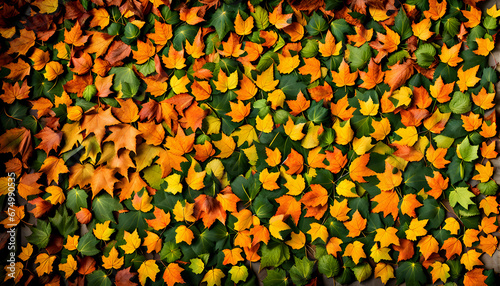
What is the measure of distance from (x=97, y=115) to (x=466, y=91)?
1.31 metres

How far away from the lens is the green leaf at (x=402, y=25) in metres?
0.95

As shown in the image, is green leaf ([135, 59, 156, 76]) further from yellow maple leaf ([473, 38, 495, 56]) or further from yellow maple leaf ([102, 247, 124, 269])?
yellow maple leaf ([473, 38, 495, 56])

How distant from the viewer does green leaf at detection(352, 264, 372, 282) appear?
98 cm

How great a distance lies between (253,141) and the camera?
0.99 metres

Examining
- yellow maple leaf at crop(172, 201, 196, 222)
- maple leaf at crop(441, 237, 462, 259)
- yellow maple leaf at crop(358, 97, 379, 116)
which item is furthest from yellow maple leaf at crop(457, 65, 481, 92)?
yellow maple leaf at crop(172, 201, 196, 222)

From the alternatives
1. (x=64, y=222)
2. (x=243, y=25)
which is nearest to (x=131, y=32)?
(x=243, y=25)

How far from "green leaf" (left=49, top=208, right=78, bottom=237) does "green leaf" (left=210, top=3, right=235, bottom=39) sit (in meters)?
0.89

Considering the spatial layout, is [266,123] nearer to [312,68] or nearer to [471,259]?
[312,68]

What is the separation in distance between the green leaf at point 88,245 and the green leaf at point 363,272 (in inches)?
37.8

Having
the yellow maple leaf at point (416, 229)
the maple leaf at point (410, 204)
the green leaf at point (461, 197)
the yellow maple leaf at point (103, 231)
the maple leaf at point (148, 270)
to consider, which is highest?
the green leaf at point (461, 197)

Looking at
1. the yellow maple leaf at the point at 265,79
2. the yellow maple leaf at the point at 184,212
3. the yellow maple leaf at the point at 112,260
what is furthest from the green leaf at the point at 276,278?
the yellow maple leaf at the point at 265,79

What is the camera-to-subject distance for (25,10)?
1.12m

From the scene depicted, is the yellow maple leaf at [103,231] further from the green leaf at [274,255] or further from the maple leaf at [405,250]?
the maple leaf at [405,250]

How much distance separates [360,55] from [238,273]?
0.89 metres
